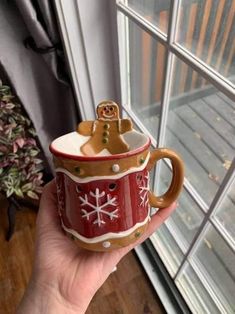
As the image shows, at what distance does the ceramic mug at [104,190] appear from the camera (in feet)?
1.30

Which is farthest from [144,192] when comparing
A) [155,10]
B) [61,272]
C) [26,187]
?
[26,187]

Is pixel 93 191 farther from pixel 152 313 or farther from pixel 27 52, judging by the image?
pixel 152 313

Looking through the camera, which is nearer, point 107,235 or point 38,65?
point 107,235

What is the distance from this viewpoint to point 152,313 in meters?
1.07

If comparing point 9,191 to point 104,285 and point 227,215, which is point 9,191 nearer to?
point 104,285

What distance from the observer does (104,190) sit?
0.41 metres

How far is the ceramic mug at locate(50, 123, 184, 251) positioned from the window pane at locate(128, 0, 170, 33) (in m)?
0.28

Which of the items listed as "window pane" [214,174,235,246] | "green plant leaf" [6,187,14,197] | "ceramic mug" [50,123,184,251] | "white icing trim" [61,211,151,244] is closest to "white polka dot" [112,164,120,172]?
"ceramic mug" [50,123,184,251]

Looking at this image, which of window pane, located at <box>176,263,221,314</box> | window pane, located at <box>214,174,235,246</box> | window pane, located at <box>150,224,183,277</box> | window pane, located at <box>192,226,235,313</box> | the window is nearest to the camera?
Answer: the window

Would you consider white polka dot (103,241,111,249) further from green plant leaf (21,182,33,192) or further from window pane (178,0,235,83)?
green plant leaf (21,182,33,192)

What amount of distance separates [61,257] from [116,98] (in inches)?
22.8

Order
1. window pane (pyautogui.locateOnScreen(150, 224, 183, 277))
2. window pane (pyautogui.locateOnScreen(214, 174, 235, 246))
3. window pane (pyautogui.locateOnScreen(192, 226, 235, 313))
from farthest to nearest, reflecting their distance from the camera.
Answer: window pane (pyautogui.locateOnScreen(150, 224, 183, 277)) → window pane (pyautogui.locateOnScreen(192, 226, 235, 313)) → window pane (pyautogui.locateOnScreen(214, 174, 235, 246))

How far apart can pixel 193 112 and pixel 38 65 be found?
0.58 meters

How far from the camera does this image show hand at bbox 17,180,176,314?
55 cm
